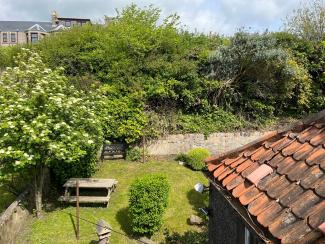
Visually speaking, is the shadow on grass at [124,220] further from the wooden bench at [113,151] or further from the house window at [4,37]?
the house window at [4,37]

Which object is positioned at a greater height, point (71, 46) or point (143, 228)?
point (71, 46)

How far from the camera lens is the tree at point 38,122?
33.4ft

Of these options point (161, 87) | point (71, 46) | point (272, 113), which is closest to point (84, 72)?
point (71, 46)

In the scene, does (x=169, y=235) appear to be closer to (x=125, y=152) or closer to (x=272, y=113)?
(x=125, y=152)

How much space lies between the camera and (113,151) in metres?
18.1

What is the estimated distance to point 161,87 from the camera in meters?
18.4

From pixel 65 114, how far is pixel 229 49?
1039 cm

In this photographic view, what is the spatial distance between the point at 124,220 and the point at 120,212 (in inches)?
21.4

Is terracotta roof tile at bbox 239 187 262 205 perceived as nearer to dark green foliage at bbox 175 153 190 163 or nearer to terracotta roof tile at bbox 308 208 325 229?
terracotta roof tile at bbox 308 208 325 229

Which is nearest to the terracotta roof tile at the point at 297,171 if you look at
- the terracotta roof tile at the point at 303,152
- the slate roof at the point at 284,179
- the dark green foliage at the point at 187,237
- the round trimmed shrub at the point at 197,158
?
the slate roof at the point at 284,179

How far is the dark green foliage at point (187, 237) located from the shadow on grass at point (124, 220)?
118 centimetres

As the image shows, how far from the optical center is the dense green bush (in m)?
10.7

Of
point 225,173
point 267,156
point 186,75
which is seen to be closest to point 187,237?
Answer: point 225,173

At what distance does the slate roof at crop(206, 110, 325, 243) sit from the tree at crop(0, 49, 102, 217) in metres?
5.67
